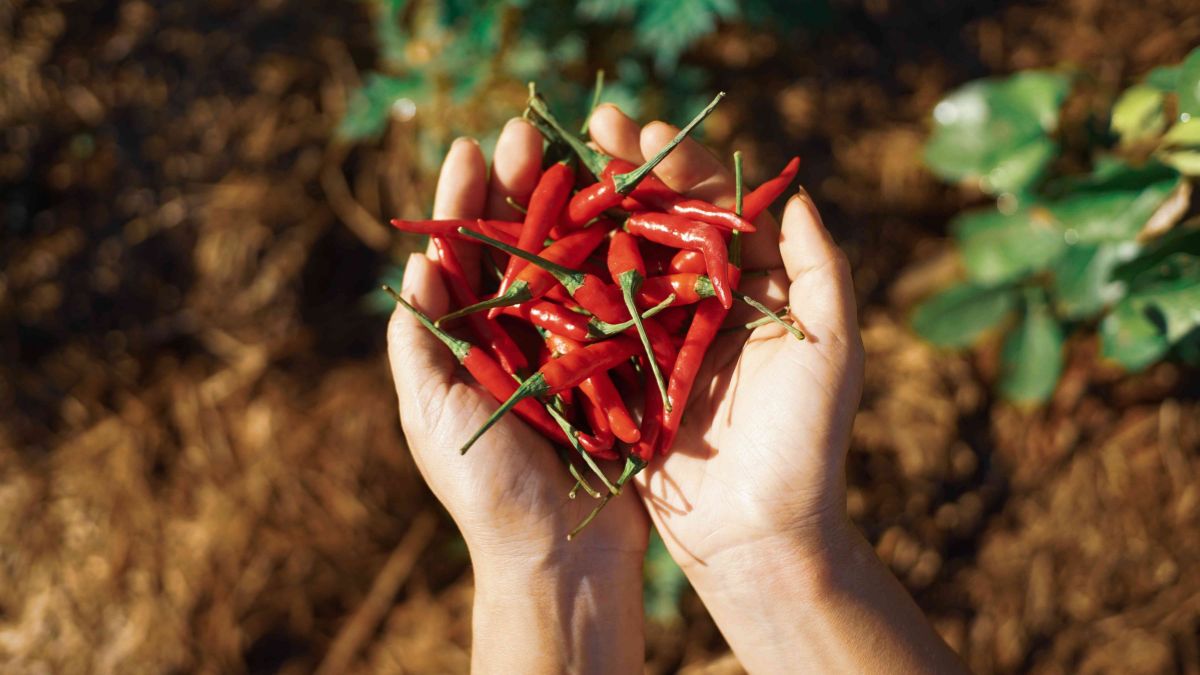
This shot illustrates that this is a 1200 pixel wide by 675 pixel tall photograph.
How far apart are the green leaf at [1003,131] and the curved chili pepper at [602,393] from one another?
168 cm

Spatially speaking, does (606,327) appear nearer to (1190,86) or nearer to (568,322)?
(568,322)

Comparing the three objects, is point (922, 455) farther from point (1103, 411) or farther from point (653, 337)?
point (653, 337)

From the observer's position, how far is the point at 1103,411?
11.9ft

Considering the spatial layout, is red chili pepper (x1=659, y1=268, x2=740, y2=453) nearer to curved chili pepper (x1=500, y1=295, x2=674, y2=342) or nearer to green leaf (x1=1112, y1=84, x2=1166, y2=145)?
curved chili pepper (x1=500, y1=295, x2=674, y2=342)

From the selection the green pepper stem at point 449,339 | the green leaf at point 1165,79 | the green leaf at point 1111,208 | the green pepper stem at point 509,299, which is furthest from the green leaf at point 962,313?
the green pepper stem at point 449,339

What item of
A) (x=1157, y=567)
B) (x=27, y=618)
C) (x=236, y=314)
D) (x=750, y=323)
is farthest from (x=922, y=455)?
(x=27, y=618)

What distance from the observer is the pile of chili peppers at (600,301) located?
2316mm

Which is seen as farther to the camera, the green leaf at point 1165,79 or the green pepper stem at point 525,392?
the green leaf at point 1165,79

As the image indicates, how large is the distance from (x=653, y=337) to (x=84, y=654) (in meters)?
3.16

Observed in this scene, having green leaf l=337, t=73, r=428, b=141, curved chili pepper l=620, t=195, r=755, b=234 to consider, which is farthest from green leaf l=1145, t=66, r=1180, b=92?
green leaf l=337, t=73, r=428, b=141

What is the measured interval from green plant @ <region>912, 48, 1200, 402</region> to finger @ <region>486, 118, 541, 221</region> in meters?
1.63

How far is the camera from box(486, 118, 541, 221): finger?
2.56m

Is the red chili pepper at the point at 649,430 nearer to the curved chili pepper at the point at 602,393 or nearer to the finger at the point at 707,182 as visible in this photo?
the curved chili pepper at the point at 602,393

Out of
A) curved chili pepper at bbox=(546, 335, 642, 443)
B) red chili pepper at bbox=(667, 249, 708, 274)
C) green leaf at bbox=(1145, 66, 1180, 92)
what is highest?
green leaf at bbox=(1145, 66, 1180, 92)
